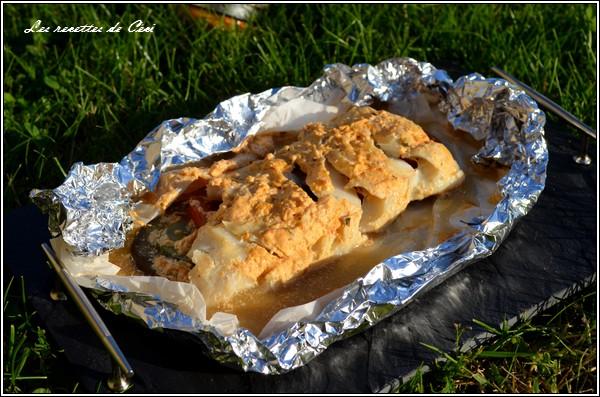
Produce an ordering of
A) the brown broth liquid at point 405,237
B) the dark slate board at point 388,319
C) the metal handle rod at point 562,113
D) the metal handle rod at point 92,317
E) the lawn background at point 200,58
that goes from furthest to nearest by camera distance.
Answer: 1. the lawn background at point 200,58
2. the metal handle rod at point 562,113
3. the brown broth liquid at point 405,237
4. the dark slate board at point 388,319
5. the metal handle rod at point 92,317

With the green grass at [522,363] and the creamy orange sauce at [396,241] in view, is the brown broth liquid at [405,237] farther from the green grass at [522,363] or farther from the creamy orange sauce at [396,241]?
the green grass at [522,363]

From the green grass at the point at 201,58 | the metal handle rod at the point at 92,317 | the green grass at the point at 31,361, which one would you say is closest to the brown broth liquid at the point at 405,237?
the metal handle rod at the point at 92,317

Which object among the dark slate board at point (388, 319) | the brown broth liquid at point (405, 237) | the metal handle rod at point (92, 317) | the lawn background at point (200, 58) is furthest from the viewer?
the lawn background at point (200, 58)

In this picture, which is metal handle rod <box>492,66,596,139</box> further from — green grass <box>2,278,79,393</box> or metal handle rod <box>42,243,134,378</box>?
green grass <box>2,278,79,393</box>

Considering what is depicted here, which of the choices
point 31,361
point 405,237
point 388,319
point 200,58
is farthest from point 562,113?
point 31,361

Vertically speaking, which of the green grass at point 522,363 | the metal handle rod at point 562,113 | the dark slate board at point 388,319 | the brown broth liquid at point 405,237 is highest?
the metal handle rod at point 562,113

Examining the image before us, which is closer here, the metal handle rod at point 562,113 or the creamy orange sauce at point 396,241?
the creamy orange sauce at point 396,241
